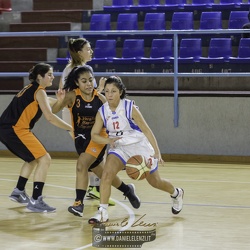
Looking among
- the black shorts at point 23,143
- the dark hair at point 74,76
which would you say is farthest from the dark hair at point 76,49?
the black shorts at point 23,143

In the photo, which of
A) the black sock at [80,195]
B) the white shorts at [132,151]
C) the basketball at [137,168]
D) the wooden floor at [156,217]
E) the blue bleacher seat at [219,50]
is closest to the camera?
the wooden floor at [156,217]

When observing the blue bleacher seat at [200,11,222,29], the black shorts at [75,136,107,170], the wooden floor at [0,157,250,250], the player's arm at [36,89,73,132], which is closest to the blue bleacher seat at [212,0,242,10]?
the blue bleacher seat at [200,11,222,29]

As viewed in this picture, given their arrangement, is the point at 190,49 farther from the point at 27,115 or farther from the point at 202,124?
the point at 27,115

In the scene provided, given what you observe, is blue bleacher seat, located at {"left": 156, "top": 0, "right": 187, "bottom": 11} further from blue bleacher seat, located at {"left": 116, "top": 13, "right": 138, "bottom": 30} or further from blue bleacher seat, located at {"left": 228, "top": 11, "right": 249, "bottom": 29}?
blue bleacher seat, located at {"left": 228, "top": 11, "right": 249, "bottom": 29}

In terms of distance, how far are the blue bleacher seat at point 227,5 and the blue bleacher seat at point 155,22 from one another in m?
0.92

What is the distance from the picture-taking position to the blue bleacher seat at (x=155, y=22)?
13398 millimetres

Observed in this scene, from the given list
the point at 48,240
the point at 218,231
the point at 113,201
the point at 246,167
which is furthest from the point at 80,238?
the point at 246,167

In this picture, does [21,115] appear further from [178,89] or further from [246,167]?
[178,89]

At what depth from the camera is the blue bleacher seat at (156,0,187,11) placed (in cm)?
1362

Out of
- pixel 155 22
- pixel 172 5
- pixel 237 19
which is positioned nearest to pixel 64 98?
pixel 237 19

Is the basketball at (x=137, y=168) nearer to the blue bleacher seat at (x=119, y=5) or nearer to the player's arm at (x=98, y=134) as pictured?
the player's arm at (x=98, y=134)

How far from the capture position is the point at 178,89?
12.0 m

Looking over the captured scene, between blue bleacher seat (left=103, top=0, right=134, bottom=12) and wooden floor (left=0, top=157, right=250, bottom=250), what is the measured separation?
5.28m

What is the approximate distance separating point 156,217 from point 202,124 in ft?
14.7
